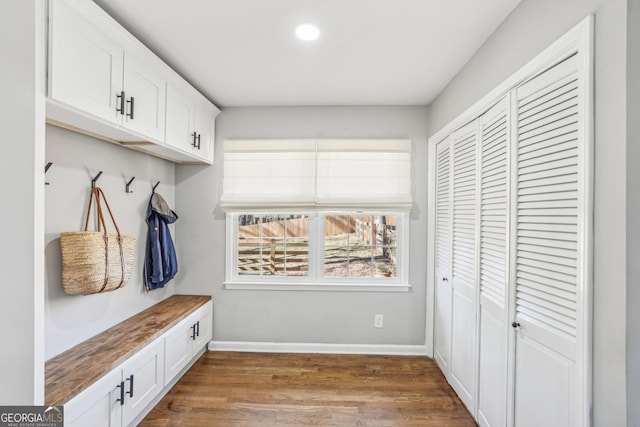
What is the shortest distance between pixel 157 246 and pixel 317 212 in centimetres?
149

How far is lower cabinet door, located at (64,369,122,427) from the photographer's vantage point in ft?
4.84

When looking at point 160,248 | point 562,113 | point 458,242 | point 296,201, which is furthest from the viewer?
point 296,201

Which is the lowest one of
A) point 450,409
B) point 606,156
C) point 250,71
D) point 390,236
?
point 450,409

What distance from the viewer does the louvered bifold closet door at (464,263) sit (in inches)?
85.0

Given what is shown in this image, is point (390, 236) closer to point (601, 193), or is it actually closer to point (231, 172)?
point (231, 172)

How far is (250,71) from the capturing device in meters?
2.38

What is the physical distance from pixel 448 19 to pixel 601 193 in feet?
4.04

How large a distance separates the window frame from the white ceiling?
1143mm

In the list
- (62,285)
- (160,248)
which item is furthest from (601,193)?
(160,248)

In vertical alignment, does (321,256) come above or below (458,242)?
below

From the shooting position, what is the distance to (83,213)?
78.5 inches

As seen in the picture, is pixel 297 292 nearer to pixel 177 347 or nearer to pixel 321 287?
pixel 321 287

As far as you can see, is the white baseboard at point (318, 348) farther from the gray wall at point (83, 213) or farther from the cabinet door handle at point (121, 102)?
the cabinet door handle at point (121, 102)

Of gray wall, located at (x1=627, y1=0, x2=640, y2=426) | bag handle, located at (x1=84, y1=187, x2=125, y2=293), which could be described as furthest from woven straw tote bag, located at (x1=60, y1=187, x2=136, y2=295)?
gray wall, located at (x1=627, y1=0, x2=640, y2=426)
